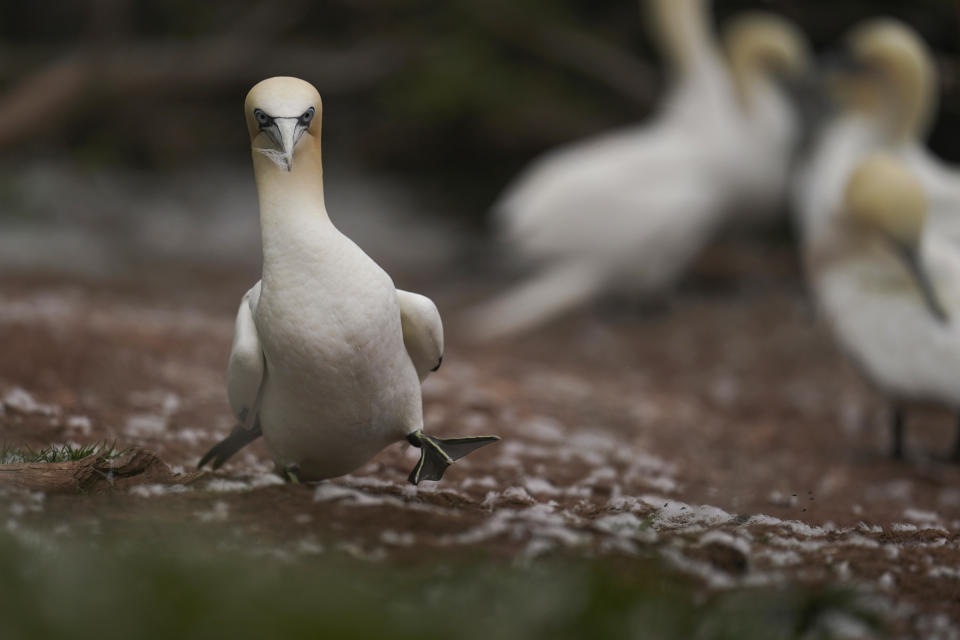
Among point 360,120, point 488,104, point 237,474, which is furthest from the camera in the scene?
point 360,120

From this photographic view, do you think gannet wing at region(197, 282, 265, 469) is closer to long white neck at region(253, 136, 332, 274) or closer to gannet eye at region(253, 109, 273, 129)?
long white neck at region(253, 136, 332, 274)

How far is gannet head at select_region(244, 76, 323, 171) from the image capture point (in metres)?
2.54

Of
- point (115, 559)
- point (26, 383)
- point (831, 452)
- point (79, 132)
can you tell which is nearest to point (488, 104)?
point (79, 132)

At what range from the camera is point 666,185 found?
7.56m

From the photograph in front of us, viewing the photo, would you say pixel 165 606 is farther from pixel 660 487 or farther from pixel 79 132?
pixel 79 132

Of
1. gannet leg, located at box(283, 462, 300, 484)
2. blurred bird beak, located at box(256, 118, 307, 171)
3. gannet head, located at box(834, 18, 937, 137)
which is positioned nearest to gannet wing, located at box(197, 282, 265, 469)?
gannet leg, located at box(283, 462, 300, 484)

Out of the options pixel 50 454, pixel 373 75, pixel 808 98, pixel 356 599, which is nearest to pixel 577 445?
pixel 50 454

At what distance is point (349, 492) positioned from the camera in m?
2.76

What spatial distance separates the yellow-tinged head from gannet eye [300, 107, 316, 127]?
9.32 feet

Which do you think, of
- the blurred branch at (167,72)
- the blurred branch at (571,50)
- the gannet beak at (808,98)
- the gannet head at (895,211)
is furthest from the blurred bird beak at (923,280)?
the blurred branch at (167,72)

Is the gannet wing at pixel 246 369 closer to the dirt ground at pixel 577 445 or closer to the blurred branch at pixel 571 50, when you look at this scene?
the dirt ground at pixel 577 445

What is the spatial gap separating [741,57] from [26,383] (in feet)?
20.9

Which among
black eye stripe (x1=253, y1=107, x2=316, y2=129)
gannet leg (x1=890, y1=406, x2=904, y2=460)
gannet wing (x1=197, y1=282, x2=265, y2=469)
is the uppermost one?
black eye stripe (x1=253, y1=107, x2=316, y2=129)

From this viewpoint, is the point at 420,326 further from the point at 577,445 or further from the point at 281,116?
the point at 577,445
